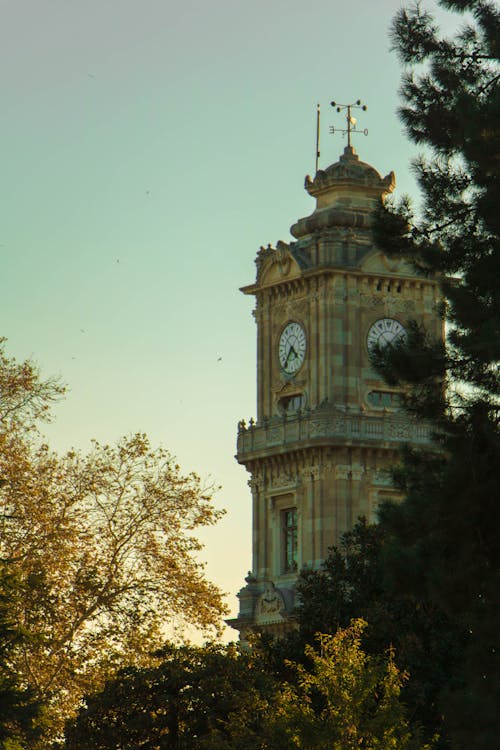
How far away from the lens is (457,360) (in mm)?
37688

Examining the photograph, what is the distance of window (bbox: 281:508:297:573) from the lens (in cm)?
9038

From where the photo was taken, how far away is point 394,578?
37094 millimetres

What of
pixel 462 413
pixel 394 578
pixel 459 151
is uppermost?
pixel 459 151

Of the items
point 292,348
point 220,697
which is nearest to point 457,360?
point 220,697

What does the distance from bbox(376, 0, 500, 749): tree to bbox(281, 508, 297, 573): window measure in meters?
51.0

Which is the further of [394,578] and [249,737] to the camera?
[249,737]

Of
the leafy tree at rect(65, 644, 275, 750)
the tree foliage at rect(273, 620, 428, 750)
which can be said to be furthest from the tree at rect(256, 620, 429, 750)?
the leafy tree at rect(65, 644, 275, 750)

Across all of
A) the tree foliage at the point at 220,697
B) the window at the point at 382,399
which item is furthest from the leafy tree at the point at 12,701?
the window at the point at 382,399

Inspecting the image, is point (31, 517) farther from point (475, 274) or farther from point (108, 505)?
point (475, 274)

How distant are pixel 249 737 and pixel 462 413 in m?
16.4

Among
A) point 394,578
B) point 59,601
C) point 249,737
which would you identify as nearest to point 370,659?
point 249,737

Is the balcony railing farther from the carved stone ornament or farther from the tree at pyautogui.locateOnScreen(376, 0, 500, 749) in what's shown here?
the tree at pyautogui.locateOnScreen(376, 0, 500, 749)

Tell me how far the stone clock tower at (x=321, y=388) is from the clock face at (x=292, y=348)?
0.18 ft

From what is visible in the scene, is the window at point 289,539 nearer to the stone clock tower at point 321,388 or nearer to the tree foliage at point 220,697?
the stone clock tower at point 321,388
